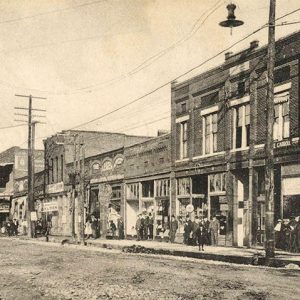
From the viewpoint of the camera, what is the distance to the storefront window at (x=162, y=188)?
32312 mm

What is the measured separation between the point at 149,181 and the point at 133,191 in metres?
2.04

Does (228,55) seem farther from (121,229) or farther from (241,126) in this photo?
(121,229)

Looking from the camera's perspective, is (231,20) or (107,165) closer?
(231,20)

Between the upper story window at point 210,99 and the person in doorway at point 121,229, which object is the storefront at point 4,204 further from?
the upper story window at point 210,99

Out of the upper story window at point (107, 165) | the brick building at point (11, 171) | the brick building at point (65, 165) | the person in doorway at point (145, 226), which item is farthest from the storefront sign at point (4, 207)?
the person in doorway at point (145, 226)

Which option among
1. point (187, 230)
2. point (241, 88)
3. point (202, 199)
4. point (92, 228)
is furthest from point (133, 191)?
point (241, 88)

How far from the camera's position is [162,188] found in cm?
3284

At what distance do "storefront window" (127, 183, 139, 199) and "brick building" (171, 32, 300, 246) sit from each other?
5052 millimetres

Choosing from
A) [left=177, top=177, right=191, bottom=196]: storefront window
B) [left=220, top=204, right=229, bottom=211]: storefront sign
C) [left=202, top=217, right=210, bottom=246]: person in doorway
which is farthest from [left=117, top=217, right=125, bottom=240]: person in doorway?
[left=220, top=204, right=229, bottom=211]: storefront sign

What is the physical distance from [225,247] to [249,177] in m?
3.31

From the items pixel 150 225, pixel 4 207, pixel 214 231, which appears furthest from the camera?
pixel 4 207

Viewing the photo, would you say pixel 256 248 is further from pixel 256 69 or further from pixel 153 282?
pixel 153 282

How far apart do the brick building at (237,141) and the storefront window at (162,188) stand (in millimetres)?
1101

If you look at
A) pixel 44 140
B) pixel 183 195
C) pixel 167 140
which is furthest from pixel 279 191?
pixel 44 140
